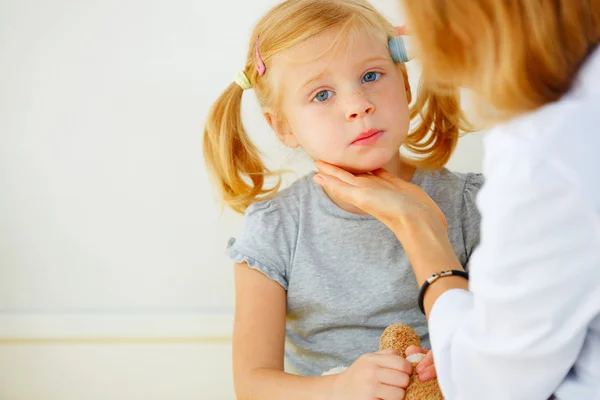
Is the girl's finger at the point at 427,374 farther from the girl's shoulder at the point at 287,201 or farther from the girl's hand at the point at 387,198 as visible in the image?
the girl's shoulder at the point at 287,201

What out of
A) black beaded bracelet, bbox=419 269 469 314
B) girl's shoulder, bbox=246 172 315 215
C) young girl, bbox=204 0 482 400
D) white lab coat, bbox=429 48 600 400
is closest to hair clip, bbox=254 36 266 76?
young girl, bbox=204 0 482 400

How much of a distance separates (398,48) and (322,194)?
1.01 feet

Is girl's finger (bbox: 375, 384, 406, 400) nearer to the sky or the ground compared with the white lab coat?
nearer to the ground

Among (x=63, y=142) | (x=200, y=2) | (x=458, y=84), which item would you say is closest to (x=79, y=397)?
(x=63, y=142)

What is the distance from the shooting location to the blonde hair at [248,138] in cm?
132

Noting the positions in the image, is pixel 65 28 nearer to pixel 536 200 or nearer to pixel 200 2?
pixel 200 2

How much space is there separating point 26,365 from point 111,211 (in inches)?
16.9

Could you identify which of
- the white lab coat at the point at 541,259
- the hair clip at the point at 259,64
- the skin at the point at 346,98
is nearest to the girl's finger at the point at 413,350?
the white lab coat at the point at 541,259

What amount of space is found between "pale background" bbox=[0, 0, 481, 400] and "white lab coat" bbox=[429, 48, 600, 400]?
90cm

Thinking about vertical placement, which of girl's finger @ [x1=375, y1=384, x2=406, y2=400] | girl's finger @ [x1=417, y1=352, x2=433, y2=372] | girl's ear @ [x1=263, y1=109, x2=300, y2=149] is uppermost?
girl's ear @ [x1=263, y1=109, x2=300, y2=149]

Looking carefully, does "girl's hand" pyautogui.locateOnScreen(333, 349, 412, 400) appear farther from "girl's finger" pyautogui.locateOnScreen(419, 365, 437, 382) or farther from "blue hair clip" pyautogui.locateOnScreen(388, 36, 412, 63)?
"blue hair clip" pyautogui.locateOnScreen(388, 36, 412, 63)

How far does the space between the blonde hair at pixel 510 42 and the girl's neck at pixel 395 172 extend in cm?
59

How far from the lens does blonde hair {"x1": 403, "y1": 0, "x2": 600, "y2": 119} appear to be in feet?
2.40

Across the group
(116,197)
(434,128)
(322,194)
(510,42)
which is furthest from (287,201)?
(510,42)
